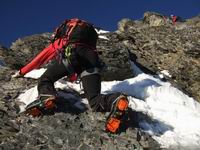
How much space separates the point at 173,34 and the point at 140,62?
2.63 meters

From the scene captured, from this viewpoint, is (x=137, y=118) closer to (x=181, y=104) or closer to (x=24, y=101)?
(x=181, y=104)

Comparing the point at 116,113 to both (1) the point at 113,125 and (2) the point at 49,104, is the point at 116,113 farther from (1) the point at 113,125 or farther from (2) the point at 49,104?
(2) the point at 49,104

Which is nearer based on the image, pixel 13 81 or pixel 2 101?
pixel 2 101

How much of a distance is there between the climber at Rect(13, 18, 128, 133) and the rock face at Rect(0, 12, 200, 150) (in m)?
0.44

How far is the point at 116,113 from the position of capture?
429 inches

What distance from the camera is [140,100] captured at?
1400 cm

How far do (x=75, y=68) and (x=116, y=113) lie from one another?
7.32 ft

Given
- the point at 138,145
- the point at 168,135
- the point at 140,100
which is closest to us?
the point at 138,145

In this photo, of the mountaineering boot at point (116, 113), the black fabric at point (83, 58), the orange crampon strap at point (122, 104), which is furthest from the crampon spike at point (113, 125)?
the black fabric at point (83, 58)

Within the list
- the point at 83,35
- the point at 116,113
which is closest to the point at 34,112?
the point at 116,113

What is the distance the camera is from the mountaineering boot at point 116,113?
35.6 ft

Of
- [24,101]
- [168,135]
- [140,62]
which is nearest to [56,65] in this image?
[24,101]

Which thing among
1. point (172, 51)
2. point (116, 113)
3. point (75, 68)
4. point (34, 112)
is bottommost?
point (116, 113)

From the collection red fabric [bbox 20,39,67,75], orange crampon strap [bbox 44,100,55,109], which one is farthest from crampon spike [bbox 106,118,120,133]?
red fabric [bbox 20,39,67,75]
